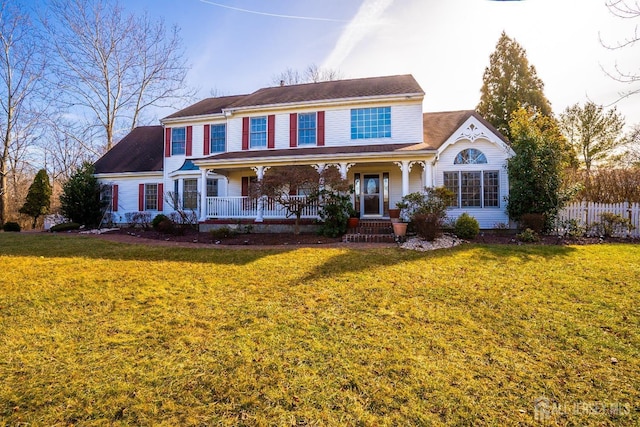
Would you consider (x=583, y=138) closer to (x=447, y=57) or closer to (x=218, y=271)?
(x=447, y=57)

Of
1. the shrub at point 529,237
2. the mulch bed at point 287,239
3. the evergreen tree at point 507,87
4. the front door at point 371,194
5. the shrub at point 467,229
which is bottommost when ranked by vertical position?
the mulch bed at point 287,239

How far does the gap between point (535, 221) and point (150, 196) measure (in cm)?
1951

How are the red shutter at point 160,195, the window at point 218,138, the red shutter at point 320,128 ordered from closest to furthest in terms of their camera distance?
the red shutter at point 320,128 → the window at point 218,138 → the red shutter at point 160,195

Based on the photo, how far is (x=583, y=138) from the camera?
80.4 ft

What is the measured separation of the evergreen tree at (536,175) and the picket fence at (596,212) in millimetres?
778

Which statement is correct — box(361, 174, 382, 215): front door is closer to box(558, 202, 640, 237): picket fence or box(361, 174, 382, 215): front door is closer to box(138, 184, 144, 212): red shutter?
box(558, 202, 640, 237): picket fence

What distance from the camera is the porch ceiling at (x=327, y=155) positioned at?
1237cm

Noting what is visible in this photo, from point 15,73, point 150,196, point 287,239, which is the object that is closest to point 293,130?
point 287,239

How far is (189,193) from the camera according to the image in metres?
Answer: 17.2

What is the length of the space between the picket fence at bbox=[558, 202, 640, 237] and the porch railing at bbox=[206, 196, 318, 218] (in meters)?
10.1

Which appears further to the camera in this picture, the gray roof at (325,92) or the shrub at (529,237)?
the gray roof at (325,92)

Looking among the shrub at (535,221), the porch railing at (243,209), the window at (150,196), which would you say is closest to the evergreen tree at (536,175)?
the shrub at (535,221)

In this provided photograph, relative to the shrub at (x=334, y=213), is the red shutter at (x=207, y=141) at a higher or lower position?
higher

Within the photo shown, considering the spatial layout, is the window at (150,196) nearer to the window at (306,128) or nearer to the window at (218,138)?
the window at (218,138)
